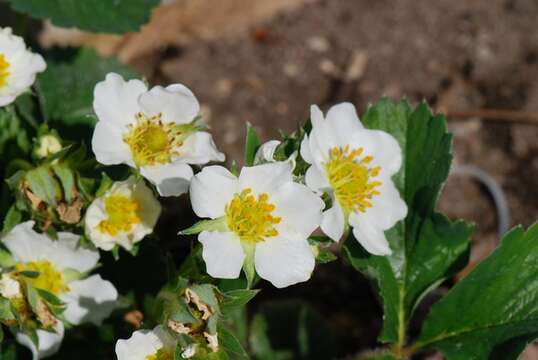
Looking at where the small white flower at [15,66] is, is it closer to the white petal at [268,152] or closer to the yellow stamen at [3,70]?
the yellow stamen at [3,70]

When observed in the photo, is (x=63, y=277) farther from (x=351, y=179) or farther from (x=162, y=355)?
(x=351, y=179)

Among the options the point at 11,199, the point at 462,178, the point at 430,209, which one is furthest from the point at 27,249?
the point at 462,178

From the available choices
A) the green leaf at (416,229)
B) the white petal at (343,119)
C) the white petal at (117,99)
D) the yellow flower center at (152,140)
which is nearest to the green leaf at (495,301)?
the green leaf at (416,229)

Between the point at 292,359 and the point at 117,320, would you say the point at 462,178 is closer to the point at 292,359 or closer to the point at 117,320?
the point at 292,359

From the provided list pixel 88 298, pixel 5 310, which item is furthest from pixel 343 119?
pixel 5 310

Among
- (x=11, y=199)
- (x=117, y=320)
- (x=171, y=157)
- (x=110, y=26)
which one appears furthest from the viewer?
(x=110, y=26)

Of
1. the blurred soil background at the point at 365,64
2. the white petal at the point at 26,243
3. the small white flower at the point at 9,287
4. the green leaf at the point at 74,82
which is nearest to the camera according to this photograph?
the small white flower at the point at 9,287
